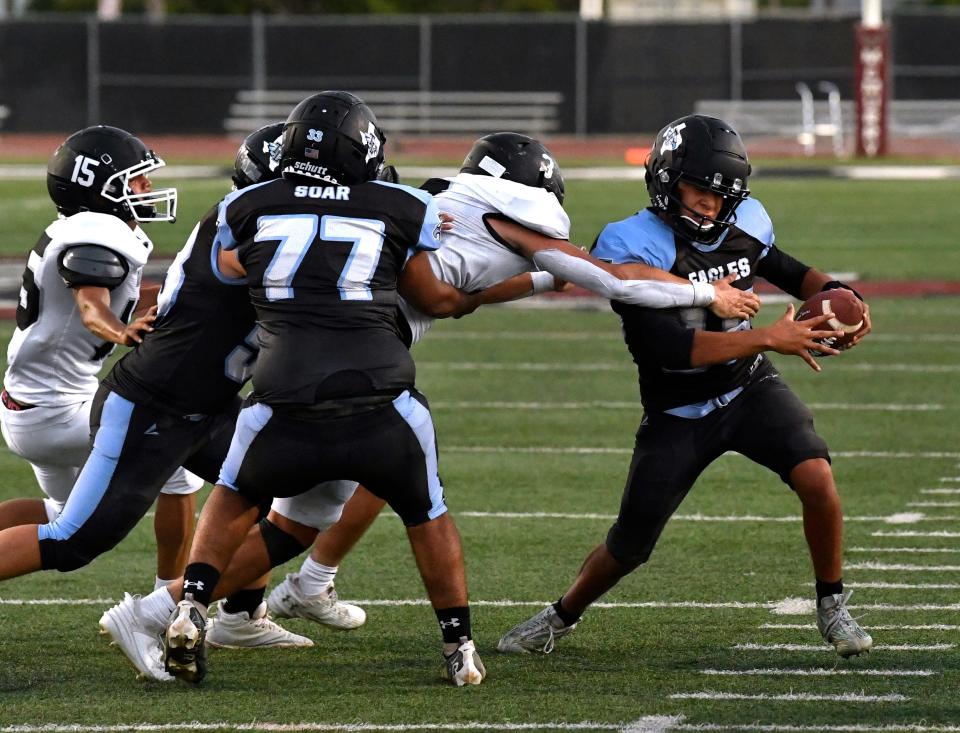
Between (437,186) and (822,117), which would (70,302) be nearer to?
(437,186)

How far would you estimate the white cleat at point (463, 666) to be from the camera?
16.8 ft

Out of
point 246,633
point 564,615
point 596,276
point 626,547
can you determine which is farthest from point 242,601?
point 596,276

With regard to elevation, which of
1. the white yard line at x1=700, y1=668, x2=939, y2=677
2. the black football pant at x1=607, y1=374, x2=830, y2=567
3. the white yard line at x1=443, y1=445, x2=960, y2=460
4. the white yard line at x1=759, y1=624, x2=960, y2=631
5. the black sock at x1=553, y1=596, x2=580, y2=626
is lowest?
the white yard line at x1=443, y1=445, x2=960, y2=460

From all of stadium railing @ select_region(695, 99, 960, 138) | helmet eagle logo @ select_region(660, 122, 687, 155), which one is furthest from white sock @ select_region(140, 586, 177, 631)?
stadium railing @ select_region(695, 99, 960, 138)

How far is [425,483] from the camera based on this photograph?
505cm

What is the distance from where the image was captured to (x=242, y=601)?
5.66 metres

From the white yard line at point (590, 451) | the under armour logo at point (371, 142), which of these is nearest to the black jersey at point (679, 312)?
the under armour logo at point (371, 142)

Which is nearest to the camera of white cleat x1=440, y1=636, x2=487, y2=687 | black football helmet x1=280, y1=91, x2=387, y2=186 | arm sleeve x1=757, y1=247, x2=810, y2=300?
black football helmet x1=280, y1=91, x2=387, y2=186

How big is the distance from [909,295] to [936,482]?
6476 mm

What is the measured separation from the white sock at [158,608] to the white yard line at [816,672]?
5.24ft

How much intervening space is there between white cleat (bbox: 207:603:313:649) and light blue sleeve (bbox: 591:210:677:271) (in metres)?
1.58

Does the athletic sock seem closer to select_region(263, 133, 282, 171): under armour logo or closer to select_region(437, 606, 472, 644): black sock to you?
select_region(437, 606, 472, 644): black sock

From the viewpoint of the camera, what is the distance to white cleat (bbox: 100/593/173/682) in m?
5.20

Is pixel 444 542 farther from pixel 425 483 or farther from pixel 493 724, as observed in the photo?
Answer: pixel 493 724
